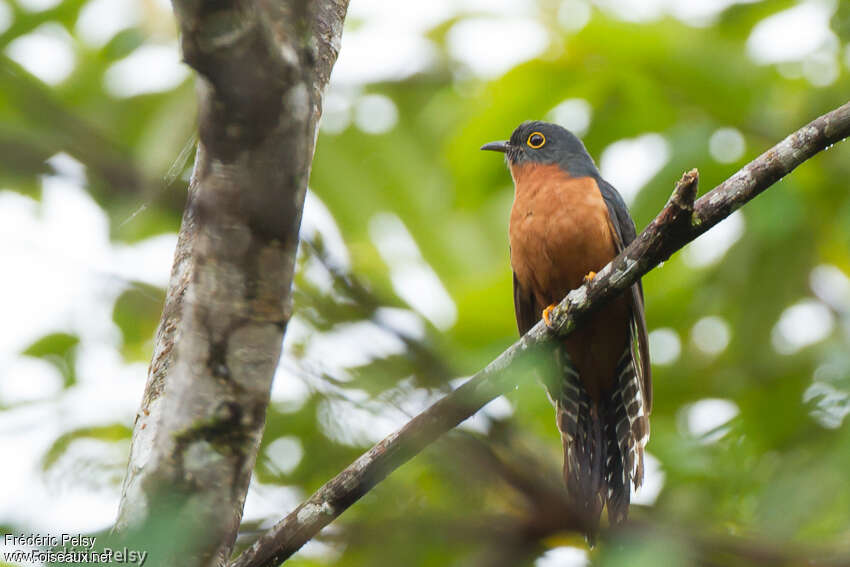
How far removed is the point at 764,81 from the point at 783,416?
6.02ft

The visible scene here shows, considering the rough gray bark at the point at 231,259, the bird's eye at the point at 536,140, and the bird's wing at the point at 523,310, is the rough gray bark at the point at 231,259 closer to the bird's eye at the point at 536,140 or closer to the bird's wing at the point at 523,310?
the bird's wing at the point at 523,310

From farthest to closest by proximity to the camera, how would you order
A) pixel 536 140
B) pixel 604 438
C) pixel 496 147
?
1. pixel 536 140
2. pixel 496 147
3. pixel 604 438

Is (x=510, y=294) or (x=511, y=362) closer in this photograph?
(x=511, y=362)

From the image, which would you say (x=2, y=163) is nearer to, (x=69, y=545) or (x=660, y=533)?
(x=69, y=545)

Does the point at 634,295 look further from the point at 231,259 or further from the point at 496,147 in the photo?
the point at 231,259

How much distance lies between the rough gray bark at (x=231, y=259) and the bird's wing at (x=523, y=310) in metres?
3.01

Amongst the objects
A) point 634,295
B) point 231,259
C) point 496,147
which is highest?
point 496,147

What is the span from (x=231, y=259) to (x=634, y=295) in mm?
3051

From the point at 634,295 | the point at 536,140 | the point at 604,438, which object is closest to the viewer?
the point at 634,295

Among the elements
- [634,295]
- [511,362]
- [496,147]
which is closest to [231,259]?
[511,362]

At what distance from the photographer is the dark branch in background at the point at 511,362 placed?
100.0 inches

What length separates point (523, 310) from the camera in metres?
5.05

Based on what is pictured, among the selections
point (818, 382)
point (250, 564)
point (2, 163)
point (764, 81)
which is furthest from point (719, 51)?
point (2, 163)

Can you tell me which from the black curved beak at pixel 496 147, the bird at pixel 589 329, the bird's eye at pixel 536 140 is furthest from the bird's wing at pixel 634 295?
the black curved beak at pixel 496 147
